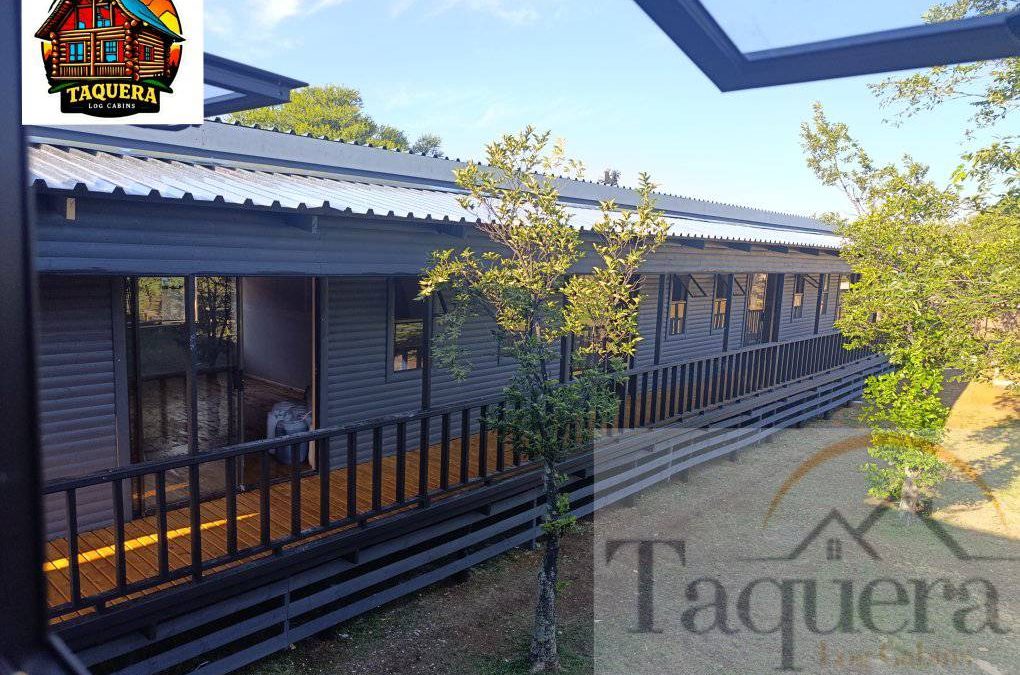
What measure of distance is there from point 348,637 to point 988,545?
7035 millimetres

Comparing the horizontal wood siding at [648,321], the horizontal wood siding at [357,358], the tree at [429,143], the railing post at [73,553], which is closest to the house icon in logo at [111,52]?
the horizontal wood siding at [357,358]

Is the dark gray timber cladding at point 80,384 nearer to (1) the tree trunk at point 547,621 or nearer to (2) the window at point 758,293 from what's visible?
(1) the tree trunk at point 547,621

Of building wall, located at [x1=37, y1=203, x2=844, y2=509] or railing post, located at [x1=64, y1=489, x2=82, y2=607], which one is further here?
building wall, located at [x1=37, y1=203, x2=844, y2=509]

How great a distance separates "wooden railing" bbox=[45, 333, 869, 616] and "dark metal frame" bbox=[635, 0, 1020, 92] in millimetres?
2544

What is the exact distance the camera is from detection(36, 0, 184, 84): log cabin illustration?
4617 mm

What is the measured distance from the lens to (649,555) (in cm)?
701

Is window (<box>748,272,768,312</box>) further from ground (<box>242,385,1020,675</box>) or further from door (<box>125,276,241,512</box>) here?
door (<box>125,276,241,512</box>)

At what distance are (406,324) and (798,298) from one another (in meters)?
12.3

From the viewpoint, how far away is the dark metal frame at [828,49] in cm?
132

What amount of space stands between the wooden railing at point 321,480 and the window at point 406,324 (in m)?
0.79

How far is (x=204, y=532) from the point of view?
5.28 m

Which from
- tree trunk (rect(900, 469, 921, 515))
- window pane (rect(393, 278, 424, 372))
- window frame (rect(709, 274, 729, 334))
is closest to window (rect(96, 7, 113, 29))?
window pane (rect(393, 278, 424, 372))

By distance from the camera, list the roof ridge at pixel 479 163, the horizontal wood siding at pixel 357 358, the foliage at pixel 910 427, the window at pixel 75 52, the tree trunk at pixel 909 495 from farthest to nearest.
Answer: the roof ridge at pixel 479 163 < the tree trunk at pixel 909 495 < the foliage at pixel 910 427 < the horizontal wood siding at pixel 357 358 < the window at pixel 75 52

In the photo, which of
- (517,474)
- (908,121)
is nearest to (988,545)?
(517,474)
